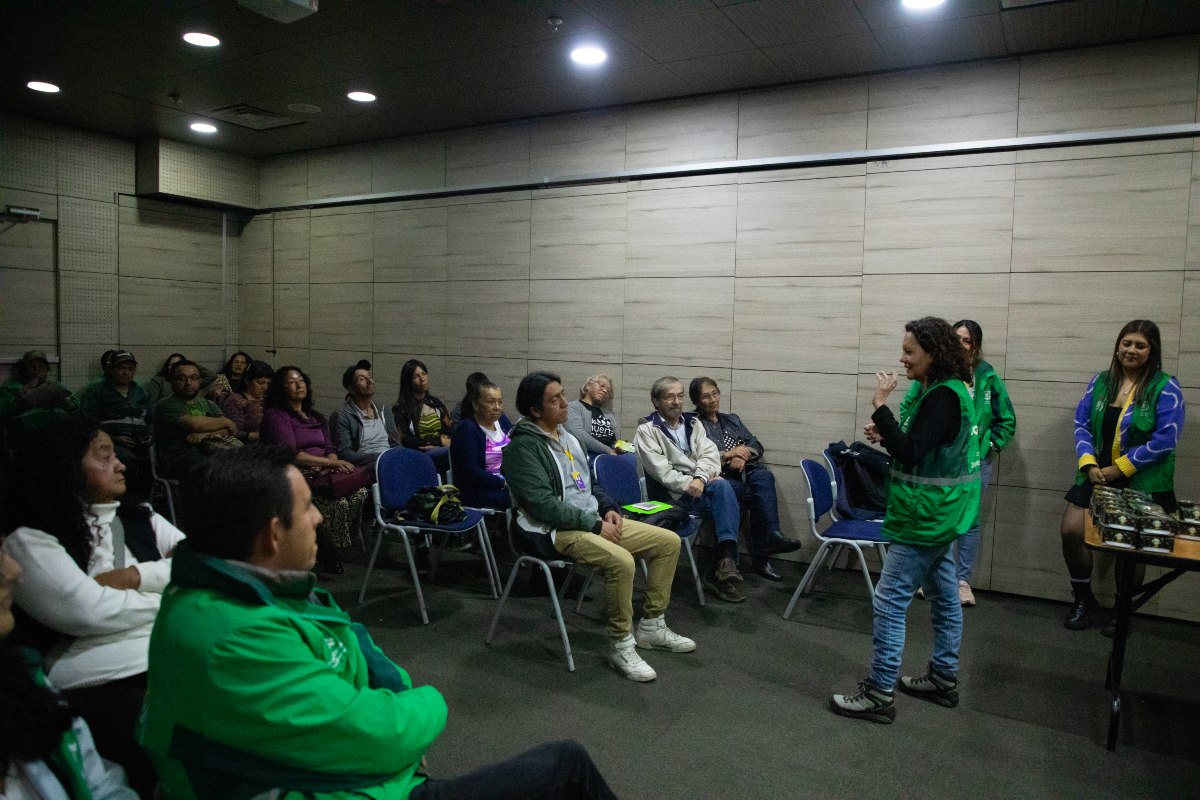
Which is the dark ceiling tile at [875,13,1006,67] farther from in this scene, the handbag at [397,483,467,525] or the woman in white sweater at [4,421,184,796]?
the woman in white sweater at [4,421,184,796]

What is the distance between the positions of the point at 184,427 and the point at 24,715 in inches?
186

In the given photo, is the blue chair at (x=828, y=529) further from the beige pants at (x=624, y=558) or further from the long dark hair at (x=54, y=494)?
the long dark hair at (x=54, y=494)

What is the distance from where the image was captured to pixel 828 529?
450 cm

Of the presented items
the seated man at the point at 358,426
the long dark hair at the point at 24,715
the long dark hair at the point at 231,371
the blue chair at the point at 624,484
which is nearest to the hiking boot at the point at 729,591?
the blue chair at the point at 624,484

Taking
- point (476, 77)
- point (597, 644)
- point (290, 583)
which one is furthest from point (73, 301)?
point (290, 583)

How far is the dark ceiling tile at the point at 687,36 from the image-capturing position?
4.54m

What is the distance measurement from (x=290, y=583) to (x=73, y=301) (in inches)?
282

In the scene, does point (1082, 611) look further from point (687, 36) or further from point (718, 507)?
point (687, 36)

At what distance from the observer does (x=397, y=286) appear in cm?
740

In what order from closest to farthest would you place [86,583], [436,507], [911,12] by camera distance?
[86,583]
[911,12]
[436,507]

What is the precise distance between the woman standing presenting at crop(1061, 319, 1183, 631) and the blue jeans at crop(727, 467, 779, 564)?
164cm

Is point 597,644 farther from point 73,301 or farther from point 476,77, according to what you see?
point 73,301

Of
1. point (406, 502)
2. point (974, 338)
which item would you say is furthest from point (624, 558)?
point (974, 338)

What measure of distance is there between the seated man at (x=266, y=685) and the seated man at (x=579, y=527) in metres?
2.07
